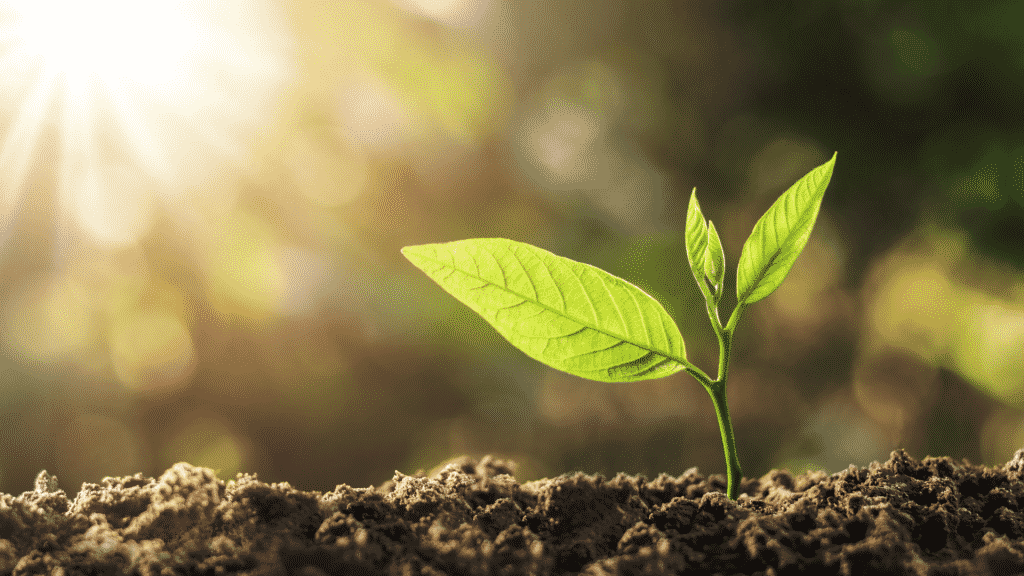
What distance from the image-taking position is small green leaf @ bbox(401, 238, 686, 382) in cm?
74

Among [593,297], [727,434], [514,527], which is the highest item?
[593,297]

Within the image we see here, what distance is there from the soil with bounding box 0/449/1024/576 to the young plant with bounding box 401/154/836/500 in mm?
161

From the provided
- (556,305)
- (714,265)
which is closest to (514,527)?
(556,305)

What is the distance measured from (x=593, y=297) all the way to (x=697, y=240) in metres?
0.17

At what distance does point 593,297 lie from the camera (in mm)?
749

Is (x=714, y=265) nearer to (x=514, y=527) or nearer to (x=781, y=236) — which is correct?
(x=781, y=236)

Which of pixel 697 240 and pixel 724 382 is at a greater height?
pixel 697 240

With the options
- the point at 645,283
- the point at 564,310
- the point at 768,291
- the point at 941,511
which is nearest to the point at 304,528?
the point at 564,310

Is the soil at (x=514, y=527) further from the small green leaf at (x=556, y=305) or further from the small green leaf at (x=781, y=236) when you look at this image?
the small green leaf at (x=781, y=236)

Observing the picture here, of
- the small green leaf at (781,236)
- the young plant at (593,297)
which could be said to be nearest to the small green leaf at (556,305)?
the young plant at (593,297)

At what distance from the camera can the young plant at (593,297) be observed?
738 millimetres

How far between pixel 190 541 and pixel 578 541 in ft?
1.35

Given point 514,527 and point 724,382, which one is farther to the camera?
point 724,382

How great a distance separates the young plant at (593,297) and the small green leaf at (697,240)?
0.02 metres
